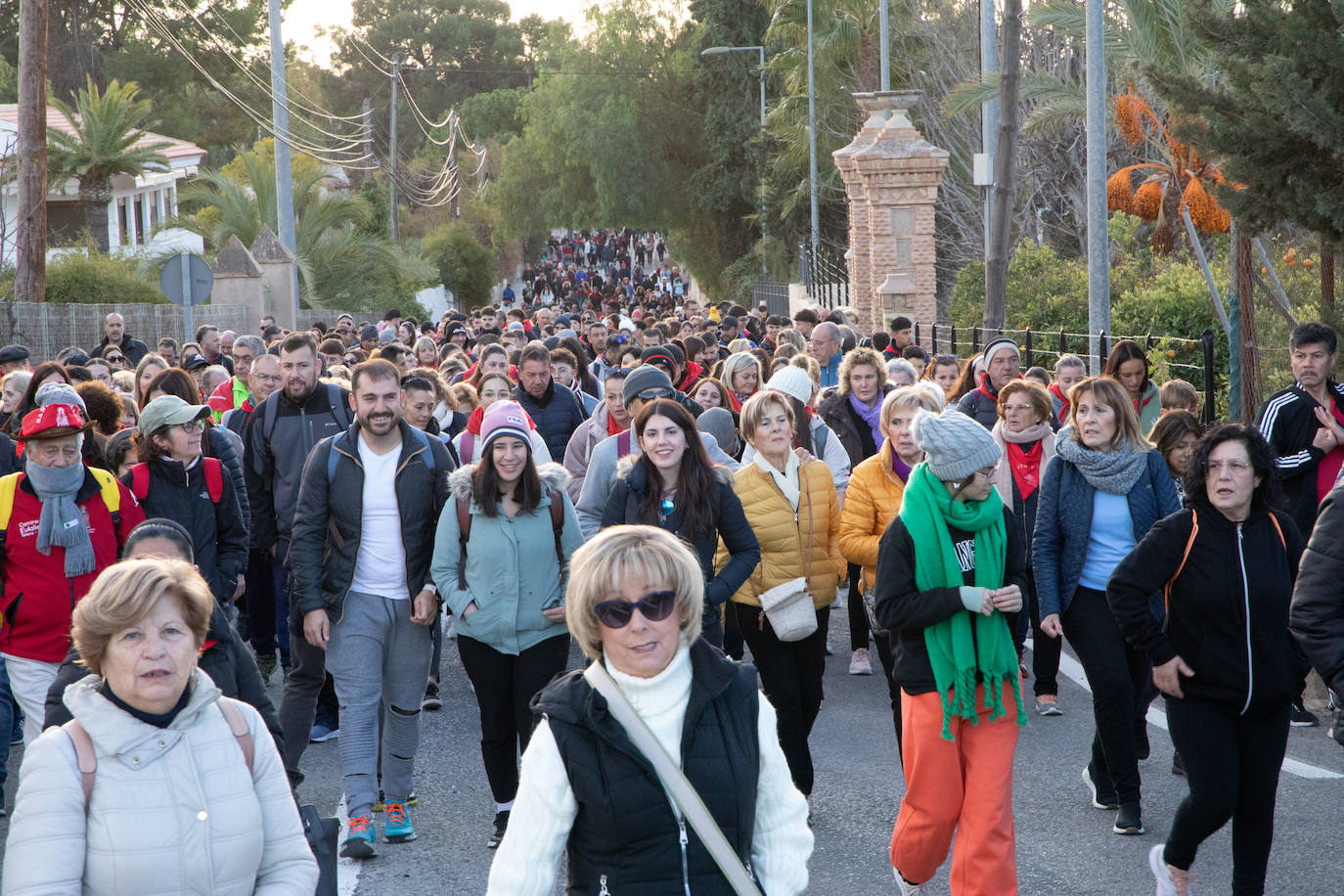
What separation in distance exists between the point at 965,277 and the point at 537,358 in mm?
18508

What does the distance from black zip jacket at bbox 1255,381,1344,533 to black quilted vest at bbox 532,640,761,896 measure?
566cm

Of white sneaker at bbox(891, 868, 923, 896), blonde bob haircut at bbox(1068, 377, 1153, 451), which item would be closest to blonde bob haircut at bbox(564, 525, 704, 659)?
white sneaker at bbox(891, 868, 923, 896)

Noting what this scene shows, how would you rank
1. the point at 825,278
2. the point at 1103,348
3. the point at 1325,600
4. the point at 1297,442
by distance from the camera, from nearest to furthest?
the point at 1325,600 → the point at 1297,442 → the point at 1103,348 → the point at 825,278

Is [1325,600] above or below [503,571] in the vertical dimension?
above

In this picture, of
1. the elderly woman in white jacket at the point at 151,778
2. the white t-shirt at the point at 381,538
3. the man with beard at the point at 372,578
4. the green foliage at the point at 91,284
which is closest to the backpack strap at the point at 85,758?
the elderly woman in white jacket at the point at 151,778

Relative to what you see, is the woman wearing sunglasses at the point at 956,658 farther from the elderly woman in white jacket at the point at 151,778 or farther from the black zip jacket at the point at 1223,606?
the elderly woman in white jacket at the point at 151,778

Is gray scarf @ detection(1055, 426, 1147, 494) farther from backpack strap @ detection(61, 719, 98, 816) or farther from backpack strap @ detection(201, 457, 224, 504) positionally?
backpack strap @ detection(61, 719, 98, 816)

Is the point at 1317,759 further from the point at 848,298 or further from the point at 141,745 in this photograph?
the point at 848,298

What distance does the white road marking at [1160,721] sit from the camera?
7.39m

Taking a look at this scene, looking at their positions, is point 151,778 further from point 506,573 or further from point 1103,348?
point 1103,348

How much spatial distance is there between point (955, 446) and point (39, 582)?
386cm

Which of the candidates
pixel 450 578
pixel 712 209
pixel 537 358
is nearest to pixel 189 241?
pixel 712 209

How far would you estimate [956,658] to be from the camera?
17.5 feet

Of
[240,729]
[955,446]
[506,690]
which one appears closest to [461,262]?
[506,690]
